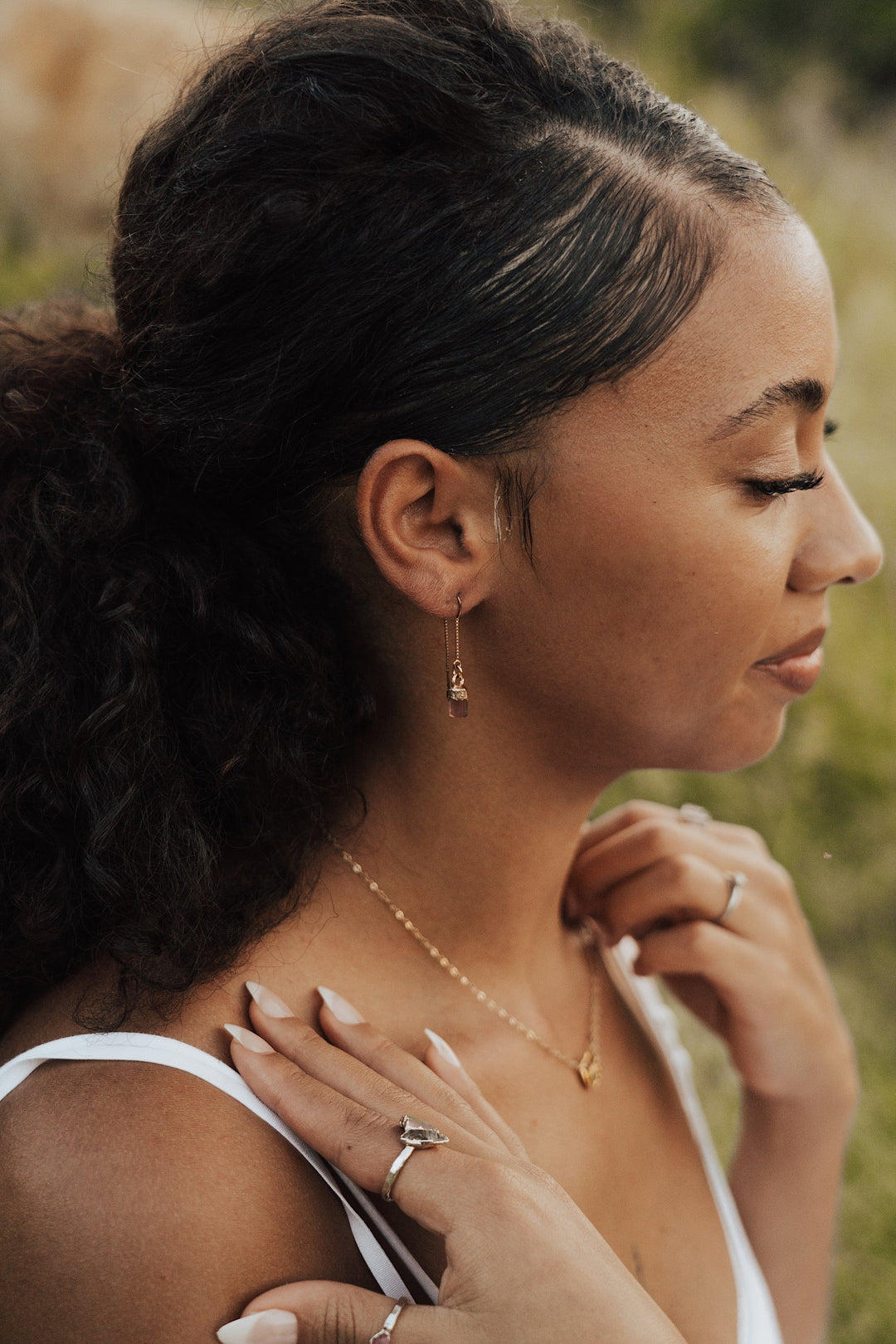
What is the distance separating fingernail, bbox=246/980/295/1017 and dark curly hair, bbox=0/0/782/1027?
40 mm

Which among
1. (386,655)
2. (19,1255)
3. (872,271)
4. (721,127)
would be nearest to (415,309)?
(386,655)

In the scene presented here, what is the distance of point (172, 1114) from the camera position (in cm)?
107

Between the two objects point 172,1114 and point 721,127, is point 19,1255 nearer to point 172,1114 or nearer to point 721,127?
point 172,1114

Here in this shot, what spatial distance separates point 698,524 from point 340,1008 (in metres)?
0.61

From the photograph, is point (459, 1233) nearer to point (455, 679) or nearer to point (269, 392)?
point (455, 679)

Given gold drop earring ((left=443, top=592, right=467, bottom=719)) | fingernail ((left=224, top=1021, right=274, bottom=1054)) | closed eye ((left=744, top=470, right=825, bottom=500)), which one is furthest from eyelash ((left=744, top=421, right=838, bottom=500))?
fingernail ((left=224, top=1021, right=274, bottom=1054))

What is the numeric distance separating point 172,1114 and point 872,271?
490 cm

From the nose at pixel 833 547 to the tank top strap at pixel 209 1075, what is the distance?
0.76m

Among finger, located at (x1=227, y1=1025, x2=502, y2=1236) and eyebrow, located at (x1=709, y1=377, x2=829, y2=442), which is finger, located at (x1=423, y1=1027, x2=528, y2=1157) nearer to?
finger, located at (x1=227, y1=1025, x2=502, y2=1236)

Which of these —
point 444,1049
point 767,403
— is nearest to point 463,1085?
point 444,1049

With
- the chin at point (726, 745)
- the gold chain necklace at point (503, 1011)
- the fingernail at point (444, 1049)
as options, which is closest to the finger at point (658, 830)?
the gold chain necklace at point (503, 1011)

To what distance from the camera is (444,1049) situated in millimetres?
1262

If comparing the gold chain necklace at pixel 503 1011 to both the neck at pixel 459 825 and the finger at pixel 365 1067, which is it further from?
the finger at pixel 365 1067

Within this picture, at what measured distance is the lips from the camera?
129 centimetres
